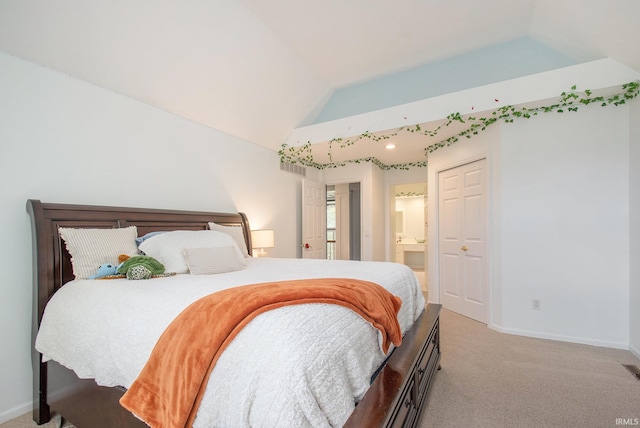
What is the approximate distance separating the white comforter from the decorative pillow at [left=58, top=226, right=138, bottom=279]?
0.18m

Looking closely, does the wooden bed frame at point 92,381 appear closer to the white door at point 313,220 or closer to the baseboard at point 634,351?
the baseboard at point 634,351

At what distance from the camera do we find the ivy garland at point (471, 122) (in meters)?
2.78

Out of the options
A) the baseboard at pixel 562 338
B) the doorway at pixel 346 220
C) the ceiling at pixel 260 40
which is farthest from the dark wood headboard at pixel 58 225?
the doorway at pixel 346 220

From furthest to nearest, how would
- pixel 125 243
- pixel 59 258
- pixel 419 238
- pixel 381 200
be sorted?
pixel 419 238, pixel 381 200, pixel 125 243, pixel 59 258

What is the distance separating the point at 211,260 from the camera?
7.17 ft

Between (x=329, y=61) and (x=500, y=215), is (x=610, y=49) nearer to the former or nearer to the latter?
(x=500, y=215)

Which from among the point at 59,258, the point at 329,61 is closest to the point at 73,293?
the point at 59,258

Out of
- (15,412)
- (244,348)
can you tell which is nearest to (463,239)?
(244,348)

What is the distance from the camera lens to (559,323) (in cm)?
301

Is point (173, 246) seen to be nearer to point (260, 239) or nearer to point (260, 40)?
point (260, 239)

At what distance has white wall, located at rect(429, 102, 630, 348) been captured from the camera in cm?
279

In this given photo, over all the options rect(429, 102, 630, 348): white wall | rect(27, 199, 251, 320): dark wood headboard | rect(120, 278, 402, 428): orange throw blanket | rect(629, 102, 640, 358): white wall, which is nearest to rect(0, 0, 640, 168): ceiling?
rect(629, 102, 640, 358): white wall

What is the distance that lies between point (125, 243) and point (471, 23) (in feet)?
12.4

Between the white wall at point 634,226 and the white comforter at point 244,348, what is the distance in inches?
94.9
